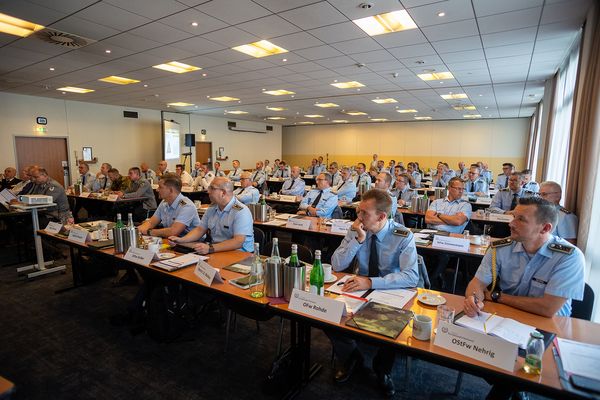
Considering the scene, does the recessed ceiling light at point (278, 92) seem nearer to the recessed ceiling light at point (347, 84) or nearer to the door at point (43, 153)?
the recessed ceiling light at point (347, 84)

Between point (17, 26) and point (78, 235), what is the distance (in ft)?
10.4

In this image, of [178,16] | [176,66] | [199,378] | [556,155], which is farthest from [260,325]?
[556,155]

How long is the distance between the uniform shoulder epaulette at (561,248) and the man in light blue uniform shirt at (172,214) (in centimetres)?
300

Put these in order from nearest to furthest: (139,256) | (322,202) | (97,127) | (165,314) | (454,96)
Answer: (139,256), (165,314), (322,202), (454,96), (97,127)

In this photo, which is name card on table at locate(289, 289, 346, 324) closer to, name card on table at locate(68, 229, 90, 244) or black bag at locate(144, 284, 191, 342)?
black bag at locate(144, 284, 191, 342)

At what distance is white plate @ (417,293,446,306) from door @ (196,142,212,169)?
45.0 ft

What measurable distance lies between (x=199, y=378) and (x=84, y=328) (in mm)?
1457

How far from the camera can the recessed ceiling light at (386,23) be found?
3801 mm

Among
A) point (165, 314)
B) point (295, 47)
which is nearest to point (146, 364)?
point (165, 314)

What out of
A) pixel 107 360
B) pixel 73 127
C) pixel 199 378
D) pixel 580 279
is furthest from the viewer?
pixel 73 127

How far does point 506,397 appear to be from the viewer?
1.57 metres

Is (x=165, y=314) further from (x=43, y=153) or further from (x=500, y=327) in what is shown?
(x=43, y=153)

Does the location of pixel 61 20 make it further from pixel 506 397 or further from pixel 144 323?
pixel 506 397

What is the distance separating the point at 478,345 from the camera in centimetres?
139
